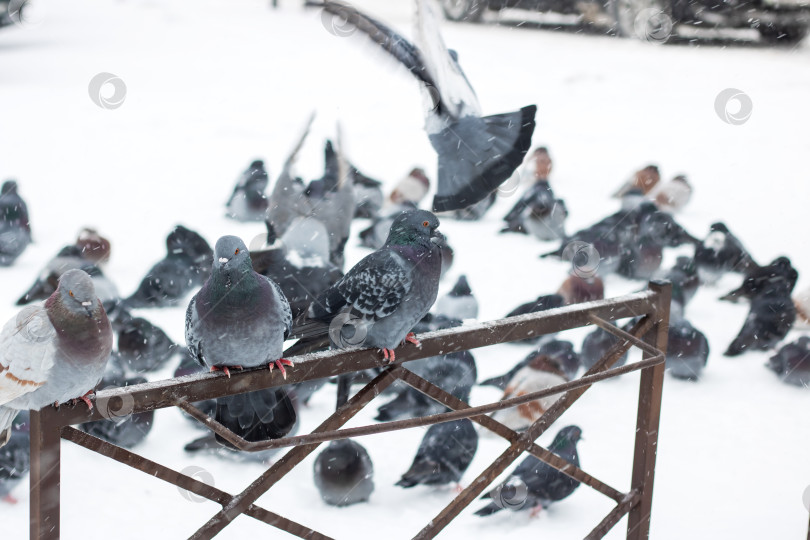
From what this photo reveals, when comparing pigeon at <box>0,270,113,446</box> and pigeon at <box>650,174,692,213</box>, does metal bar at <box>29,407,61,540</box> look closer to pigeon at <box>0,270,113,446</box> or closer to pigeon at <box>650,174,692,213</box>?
pigeon at <box>0,270,113,446</box>

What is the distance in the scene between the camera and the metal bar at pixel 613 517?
2242 mm

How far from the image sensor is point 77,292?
171 cm

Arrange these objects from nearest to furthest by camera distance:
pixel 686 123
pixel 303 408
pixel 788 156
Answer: pixel 303 408, pixel 788 156, pixel 686 123

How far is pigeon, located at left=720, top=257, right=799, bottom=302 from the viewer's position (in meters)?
4.83

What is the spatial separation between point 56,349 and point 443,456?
1811 mm

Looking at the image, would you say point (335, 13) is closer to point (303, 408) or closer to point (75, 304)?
point (75, 304)

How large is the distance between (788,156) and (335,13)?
772 cm

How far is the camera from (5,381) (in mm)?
1649

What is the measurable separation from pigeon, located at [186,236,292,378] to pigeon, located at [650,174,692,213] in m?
5.78

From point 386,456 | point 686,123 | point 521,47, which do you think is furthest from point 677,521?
point 521,47

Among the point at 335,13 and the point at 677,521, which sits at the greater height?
the point at 335,13

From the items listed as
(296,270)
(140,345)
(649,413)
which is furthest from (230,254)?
(140,345)

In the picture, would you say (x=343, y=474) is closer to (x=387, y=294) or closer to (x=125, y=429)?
(x=125, y=429)

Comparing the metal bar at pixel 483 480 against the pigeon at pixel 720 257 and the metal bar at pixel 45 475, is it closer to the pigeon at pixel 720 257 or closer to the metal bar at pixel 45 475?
the metal bar at pixel 45 475
